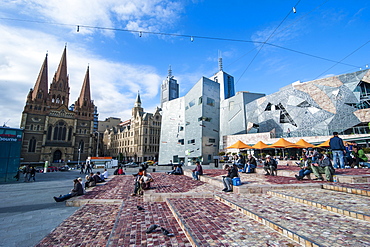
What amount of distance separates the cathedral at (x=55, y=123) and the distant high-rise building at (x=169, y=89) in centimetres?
4168

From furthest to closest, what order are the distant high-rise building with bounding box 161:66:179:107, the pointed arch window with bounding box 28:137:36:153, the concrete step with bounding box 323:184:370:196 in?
the distant high-rise building with bounding box 161:66:179:107 → the pointed arch window with bounding box 28:137:36:153 → the concrete step with bounding box 323:184:370:196

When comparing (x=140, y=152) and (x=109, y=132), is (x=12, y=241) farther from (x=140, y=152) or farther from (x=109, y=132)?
(x=109, y=132)

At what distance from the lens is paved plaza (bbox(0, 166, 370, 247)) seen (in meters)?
3.71

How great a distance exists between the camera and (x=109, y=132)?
9456 cm

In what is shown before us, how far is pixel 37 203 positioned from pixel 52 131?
65.4 m

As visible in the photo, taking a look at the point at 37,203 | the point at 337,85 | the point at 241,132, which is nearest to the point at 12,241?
the point at 37,203

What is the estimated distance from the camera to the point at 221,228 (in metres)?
4.25

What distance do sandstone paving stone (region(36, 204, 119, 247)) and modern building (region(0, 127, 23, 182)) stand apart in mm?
17108

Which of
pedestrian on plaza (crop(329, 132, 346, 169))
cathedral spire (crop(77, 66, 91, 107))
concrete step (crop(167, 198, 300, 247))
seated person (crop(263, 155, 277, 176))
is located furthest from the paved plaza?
cathedral spire (crop(77, 66, 91, 107))

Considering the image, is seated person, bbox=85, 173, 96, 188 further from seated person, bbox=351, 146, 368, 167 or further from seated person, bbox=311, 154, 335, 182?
seated person, bbox=351, 146, 368, 167

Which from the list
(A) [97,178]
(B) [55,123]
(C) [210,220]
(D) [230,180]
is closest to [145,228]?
(C) [210,220]

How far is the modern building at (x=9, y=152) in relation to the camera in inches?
723

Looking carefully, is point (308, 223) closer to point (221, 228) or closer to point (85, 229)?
point (221, 228)

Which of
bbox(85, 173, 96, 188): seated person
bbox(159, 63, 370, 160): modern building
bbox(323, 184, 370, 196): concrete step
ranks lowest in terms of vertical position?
bbox(85, 173, 96, 188): seated person
